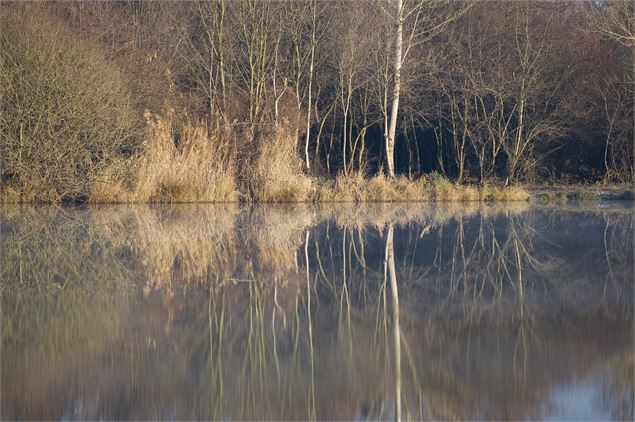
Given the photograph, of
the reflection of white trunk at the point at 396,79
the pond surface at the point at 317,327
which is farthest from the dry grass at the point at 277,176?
the pond surface at the point at 317,327

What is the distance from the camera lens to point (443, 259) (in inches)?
444

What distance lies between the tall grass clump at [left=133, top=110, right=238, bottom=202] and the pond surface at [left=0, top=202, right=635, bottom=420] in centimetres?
855

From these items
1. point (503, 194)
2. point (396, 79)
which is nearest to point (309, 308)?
point (503, 194)

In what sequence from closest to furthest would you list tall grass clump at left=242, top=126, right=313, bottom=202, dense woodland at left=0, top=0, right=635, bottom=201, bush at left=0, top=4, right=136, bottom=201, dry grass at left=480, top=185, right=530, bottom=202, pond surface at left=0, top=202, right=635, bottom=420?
pond surface at left=0, top=202, right=635, bottom=420 < bush at left=0, top=4, right=136, bottom=201 < dense woodland at left=0, top=0, right=635, bottom=201 < tall grass clump at left=242, top=126, right=313, bottom=202 < dry grass at left=480, top=185, right=530, bottom=202

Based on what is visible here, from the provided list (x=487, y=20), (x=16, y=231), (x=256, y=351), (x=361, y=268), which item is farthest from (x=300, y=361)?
(x=487, y=20)

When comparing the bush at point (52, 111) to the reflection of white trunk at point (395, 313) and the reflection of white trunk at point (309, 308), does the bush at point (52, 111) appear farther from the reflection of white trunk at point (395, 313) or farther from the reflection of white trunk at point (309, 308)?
the reflection of white trunk at point (395, 313)

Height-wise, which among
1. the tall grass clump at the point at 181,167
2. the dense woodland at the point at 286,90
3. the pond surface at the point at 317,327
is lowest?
the pond surface at the point at 317,327

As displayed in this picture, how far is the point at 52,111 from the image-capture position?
885 inches

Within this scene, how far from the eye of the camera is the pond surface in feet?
17.6

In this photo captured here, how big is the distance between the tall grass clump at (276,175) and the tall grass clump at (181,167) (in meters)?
0.56

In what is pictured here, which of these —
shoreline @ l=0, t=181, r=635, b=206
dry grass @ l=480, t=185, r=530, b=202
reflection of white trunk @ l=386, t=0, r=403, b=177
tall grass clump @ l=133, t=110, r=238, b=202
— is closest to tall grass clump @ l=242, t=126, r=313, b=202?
shoreline @ l=0, t=181, r=635, b=206

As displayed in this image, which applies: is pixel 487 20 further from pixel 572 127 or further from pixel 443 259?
pixel 443 259

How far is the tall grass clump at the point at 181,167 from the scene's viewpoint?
22.2 metres

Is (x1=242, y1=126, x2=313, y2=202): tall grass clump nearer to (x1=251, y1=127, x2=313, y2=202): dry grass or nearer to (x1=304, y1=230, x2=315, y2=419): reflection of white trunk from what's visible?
(x1=251, y1=127, x2=313, y2=202): dry grass
